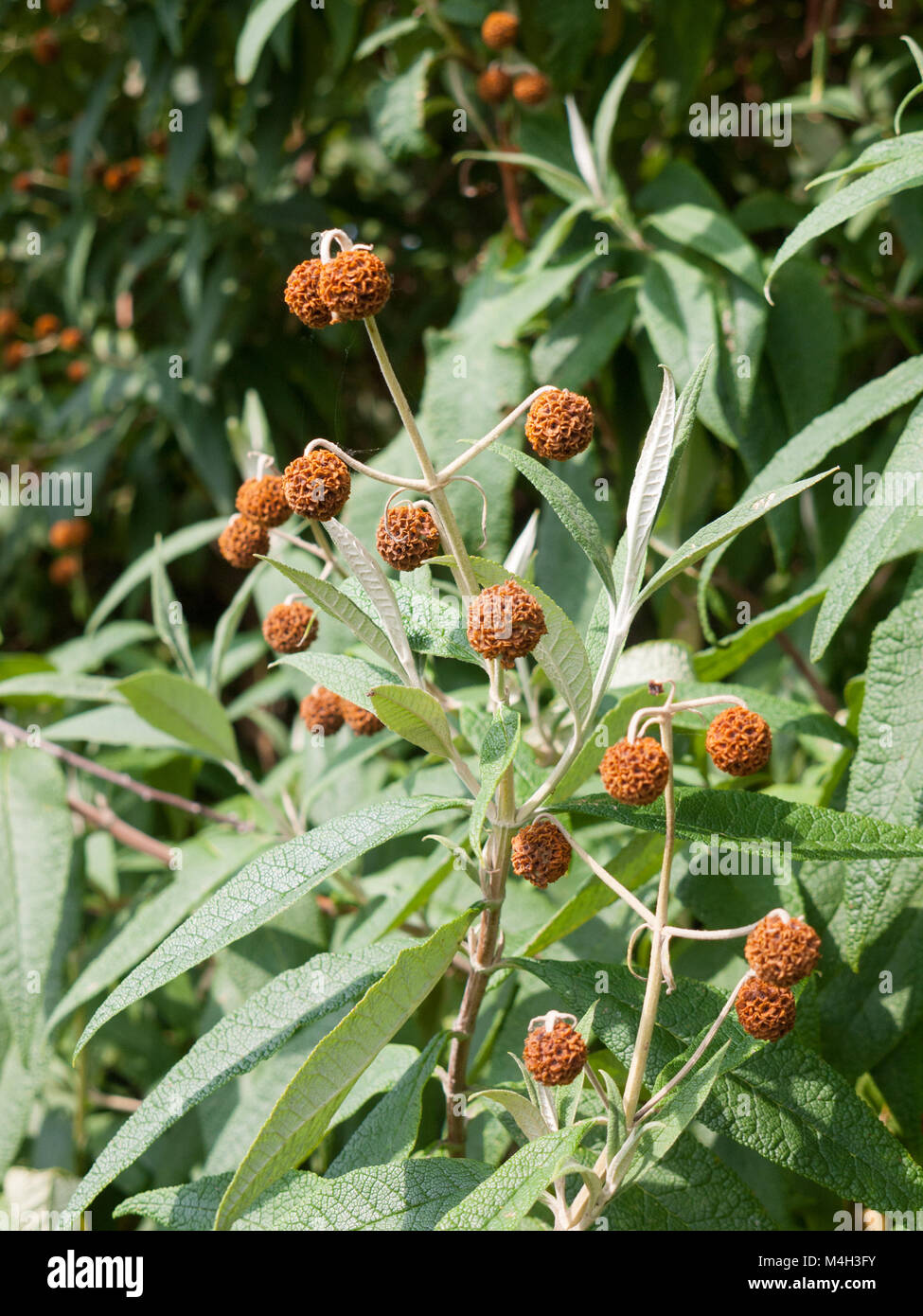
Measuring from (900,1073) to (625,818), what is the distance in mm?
462

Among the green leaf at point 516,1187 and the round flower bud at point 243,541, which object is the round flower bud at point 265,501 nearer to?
the round flower bud at point 243,541

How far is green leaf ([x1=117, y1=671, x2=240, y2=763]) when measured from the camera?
127 centimetres

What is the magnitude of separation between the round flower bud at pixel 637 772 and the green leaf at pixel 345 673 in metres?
0.21

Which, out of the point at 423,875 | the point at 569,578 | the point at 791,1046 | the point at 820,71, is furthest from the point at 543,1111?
the point at 820,71

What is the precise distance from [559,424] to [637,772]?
0.23 metres

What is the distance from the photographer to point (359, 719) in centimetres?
103

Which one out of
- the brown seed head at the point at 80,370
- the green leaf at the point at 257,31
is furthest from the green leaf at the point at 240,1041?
the brown seed head at the point at 80,370

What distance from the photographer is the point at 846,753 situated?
1102 millimetres

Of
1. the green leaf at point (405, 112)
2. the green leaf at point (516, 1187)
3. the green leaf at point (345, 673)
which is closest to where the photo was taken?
the green leaf at point (516, 1187)

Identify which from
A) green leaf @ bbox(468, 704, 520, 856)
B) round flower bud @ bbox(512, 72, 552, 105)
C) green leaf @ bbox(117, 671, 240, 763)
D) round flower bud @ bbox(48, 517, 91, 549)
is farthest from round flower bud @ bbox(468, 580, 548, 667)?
round flower bud @ bbox(48, 517, 91, 549)

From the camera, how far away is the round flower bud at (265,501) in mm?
935

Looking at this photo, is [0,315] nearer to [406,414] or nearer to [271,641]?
[271,641]

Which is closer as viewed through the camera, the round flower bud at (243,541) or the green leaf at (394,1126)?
the green leaf at (394,1126)

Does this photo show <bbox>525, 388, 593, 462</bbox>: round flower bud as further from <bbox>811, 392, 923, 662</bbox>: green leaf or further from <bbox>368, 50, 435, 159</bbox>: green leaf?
<bbox>368, 50, 435, 159</bbox>: green leaf
